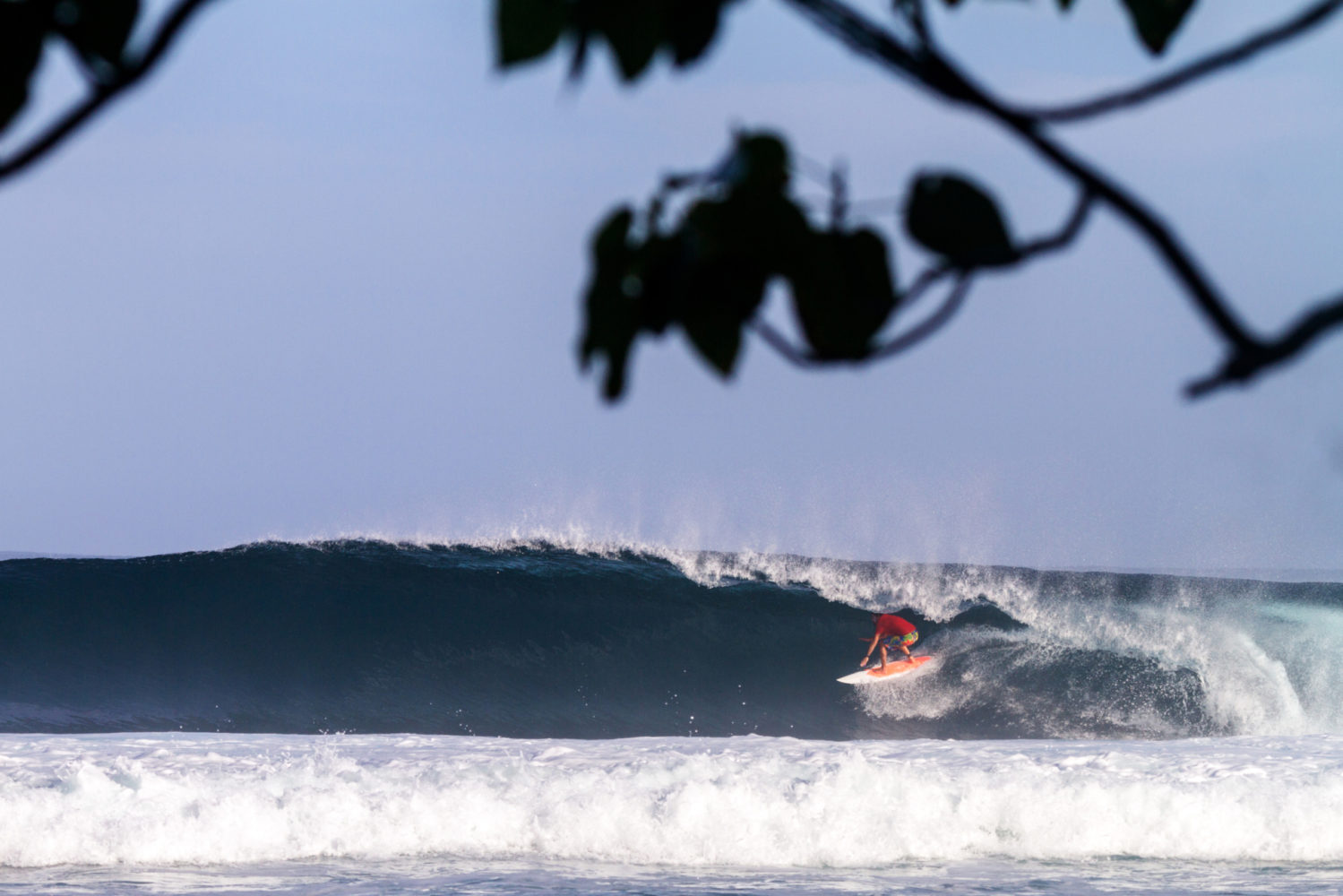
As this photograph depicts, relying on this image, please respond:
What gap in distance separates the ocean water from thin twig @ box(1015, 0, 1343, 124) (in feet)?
19.4

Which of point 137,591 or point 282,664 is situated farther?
point 137,591

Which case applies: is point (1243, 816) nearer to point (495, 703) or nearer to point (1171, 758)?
point (1171, 758)

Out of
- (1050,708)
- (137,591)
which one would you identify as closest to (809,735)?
(1050,708)

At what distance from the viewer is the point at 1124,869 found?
22.7ft

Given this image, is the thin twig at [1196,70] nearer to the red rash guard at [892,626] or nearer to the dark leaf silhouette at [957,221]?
the dark leaf silhouette at [957,221]

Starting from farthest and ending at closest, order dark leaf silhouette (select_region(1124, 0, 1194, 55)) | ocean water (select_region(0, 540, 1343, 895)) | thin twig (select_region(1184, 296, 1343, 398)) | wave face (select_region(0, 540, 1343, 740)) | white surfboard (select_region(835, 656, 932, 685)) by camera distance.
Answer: white surfboard (select_region(835, 656, 932, 685))
wave face (select_region(0, 540, 1343, 740))
ocean water (select_region(0, 540, 1343, 895))
dark leaf silhouette (select_region(1124, 0, 1194, 55))
thin twig (select_region(1184, 296, 1343, 398))

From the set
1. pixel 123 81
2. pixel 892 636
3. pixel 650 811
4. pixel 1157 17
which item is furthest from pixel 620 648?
pixel 123 81

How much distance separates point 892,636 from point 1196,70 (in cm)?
1323

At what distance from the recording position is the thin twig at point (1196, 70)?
34.4 inches

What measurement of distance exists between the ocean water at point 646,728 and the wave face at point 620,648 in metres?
0.05

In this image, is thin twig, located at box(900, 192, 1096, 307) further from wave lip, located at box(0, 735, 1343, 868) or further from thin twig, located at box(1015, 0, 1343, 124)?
wave lip, located at box(0, 735, 1343, 868)

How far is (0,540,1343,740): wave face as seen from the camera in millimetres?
12344

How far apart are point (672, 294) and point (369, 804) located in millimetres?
7075

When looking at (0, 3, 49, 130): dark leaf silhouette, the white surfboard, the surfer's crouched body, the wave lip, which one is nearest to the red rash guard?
the surfer's crouched body
